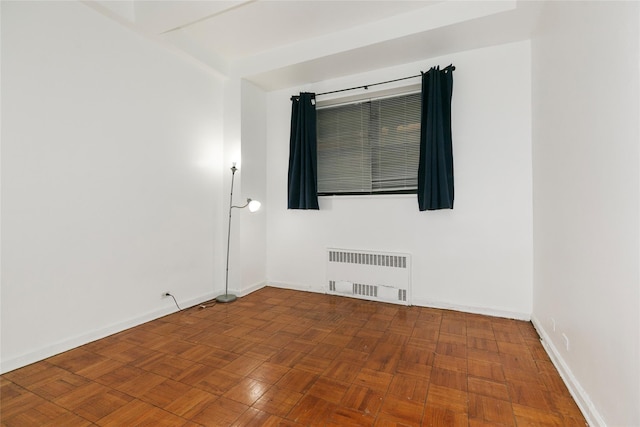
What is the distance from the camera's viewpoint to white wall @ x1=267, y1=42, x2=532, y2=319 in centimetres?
272

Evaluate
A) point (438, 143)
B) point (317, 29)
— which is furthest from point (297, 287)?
point (317, 29)

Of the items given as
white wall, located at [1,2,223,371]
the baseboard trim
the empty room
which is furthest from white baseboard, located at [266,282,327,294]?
the baseboard trim

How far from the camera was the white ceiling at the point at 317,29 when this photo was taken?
7.92 feet

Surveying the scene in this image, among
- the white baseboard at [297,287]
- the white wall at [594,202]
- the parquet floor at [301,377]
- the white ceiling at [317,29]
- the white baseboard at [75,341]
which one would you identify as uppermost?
the white ceiling at [317,29]

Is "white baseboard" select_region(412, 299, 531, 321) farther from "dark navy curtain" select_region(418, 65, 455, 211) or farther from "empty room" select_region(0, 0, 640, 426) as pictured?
"dark navy curtain" select_region(418, 65, 455, 211)

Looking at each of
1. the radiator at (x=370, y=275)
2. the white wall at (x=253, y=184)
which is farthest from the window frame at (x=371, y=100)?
the white wall at (x=253, y=184)

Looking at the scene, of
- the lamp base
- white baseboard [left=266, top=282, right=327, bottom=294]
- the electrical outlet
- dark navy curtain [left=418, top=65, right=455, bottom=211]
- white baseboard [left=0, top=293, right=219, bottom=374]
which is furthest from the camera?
white baseboard [left=266, top=282, right=327, bottom=294]

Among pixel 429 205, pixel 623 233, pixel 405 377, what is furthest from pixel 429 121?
pixel 405 377

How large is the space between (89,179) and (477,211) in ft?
11.5

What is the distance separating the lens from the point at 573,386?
161cm

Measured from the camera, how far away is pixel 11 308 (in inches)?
74.7

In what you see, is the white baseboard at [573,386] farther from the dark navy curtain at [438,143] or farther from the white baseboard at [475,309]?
the dark navy curtain at [438,143]

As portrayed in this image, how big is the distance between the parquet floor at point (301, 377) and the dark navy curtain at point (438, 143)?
121 centimetres

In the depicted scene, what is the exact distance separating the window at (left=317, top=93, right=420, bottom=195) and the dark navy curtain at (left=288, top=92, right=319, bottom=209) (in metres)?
0.16
